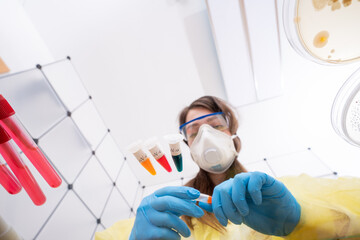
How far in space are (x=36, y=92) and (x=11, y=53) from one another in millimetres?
225

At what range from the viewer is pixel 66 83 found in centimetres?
107

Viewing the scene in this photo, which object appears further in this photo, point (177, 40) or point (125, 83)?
point (125, 83)

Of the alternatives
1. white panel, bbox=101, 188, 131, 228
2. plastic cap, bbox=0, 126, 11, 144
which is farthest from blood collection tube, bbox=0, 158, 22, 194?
white panel, bbox=101, 188, 131, 228

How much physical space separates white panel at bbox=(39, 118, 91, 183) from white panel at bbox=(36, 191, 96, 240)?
0.12 m

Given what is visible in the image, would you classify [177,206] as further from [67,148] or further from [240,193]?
[67,148]

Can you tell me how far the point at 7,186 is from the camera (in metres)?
0.54

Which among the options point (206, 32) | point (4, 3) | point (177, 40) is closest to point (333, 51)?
point (206, 32)

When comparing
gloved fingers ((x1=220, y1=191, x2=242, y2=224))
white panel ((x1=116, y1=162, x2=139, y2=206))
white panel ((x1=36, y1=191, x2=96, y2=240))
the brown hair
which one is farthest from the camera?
white panel ((x1=116, y1=162, x2=139, y2=206))

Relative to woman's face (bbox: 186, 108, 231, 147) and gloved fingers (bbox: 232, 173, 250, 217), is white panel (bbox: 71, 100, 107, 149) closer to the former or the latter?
woman's face (bbox: 186, 108, 231, 147)

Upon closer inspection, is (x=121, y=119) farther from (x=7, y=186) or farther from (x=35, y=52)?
(x=7, y=186)

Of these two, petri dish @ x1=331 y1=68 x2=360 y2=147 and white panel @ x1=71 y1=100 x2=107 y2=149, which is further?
white panel @ x1=71 y1=100 x2=107 y2=149

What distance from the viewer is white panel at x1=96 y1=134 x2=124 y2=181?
47.8 inches

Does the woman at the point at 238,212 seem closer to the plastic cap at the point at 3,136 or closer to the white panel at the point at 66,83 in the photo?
the plastic cap at the point at 3,136

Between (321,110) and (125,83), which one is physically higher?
(125,83)
